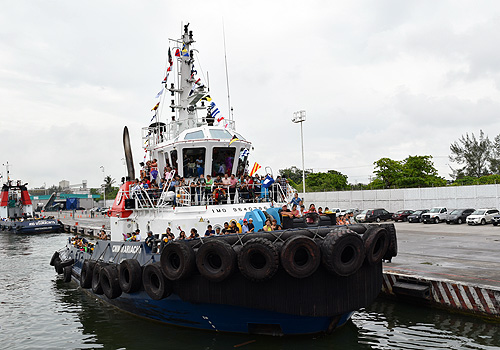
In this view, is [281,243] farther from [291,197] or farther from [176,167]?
[176,167]

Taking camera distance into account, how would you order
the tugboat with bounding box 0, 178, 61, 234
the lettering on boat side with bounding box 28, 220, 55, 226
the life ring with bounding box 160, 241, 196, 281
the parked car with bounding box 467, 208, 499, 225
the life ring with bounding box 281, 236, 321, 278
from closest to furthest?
the life ring with bounding box 281, 236, 321, 278 → the life ring with bounding box 160, 241, 196, 281 → the parked car with bounding box 467, 208, 499, 225 → the lettering on boat side with bounding box 28, 220, 55, 226 → the tugboat with bounding box 0, 178, 61, 234

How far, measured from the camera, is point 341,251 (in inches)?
328

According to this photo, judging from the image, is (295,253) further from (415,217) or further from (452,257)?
(415,217)

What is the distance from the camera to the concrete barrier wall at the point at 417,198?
3834 centimetres

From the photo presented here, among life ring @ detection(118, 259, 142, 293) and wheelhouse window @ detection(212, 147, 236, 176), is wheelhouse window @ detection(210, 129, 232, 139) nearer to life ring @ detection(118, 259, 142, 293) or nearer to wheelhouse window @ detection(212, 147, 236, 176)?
wheelhouse window @ detection(212, 147, 236, 176)

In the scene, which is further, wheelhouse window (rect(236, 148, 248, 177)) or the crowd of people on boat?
wheelhouse window (rect(236, 148, 248, 177))

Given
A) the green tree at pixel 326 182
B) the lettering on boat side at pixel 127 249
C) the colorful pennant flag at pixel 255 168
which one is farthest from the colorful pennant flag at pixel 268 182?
the green tree at pixel 326 182

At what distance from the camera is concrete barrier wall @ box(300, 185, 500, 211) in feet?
126

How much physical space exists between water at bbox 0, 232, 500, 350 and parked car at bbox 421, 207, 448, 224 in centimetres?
2563

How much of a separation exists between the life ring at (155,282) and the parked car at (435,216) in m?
31.7

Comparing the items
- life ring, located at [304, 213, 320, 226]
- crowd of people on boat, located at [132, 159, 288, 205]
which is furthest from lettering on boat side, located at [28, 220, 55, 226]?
life ring, located at [304, 213, 320, 226]

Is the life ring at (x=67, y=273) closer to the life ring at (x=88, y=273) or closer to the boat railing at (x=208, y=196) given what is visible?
the life ring at (x=88, y=273)

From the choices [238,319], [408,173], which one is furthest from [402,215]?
[238,319]

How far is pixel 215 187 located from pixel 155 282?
3994 millimetres
